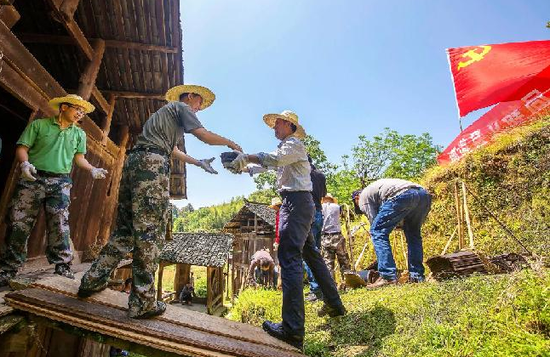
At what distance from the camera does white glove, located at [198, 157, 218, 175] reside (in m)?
2.93

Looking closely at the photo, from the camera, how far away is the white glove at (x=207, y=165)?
293 cm

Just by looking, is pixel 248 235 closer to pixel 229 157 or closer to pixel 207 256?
pixel 207 256

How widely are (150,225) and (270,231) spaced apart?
21.2 metres

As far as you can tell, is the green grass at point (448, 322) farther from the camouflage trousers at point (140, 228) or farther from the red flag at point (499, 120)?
the red flag at point (499, 120)

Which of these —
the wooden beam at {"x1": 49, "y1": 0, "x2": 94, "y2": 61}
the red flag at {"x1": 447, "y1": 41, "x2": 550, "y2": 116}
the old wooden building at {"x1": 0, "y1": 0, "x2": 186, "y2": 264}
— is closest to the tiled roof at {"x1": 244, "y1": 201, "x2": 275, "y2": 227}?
the red flag at {"x1": 447, "y1": 41, "x2": 550, "y2": 116}

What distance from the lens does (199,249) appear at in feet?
59.5

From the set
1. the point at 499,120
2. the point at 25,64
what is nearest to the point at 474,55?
the point at 499,120

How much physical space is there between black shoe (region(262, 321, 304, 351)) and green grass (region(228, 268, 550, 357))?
1.78 ft

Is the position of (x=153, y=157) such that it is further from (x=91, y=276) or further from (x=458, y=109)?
(x=458, y=109)

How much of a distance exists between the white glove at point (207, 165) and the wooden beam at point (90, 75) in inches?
124

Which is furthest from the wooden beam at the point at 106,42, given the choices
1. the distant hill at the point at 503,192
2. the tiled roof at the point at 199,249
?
the tiled roof at the point at 199,249

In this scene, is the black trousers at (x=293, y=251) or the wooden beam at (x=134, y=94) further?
the wooden beam at (x=134, y=94)

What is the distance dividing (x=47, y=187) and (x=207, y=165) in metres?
1.70

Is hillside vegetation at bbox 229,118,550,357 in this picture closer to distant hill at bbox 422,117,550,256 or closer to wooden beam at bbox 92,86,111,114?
distant hill at bbox 422,117,550,256
